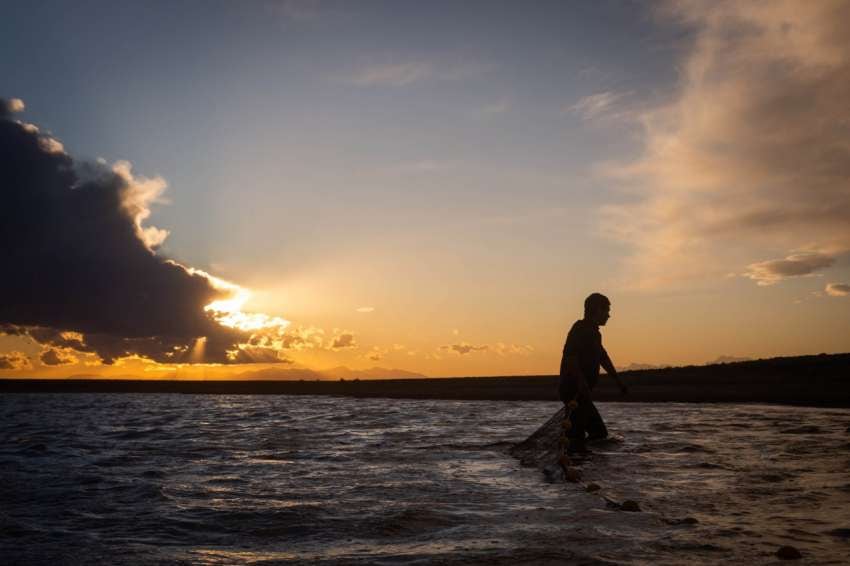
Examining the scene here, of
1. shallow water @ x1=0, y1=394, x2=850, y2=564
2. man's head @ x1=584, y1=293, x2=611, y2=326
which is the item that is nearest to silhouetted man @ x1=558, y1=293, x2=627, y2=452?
man's head @ x1=584, y1=293, x2=611, y2=326

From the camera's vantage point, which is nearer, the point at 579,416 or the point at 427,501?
the point at 427,501

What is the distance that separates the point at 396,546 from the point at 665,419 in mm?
15235

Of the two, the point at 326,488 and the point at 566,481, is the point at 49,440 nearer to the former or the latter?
the point at 326,488

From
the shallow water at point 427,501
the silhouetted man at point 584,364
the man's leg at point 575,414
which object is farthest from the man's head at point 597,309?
the shallow water at point 427,501

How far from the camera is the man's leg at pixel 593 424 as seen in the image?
1227cm

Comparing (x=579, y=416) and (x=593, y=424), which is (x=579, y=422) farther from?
(x=593, y=424)

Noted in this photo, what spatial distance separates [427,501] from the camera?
781cm

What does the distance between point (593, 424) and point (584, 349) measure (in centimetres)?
148

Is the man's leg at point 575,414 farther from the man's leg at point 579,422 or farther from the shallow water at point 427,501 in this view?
the shallow water at point 427,501

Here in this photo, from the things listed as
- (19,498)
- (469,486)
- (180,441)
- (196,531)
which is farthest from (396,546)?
(180,441)

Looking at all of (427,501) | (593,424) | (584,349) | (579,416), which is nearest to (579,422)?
(579,416)

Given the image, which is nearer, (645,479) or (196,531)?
(196,531)

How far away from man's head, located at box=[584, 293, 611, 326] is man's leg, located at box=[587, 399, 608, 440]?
150 centimetres

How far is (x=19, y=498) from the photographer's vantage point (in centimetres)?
899
